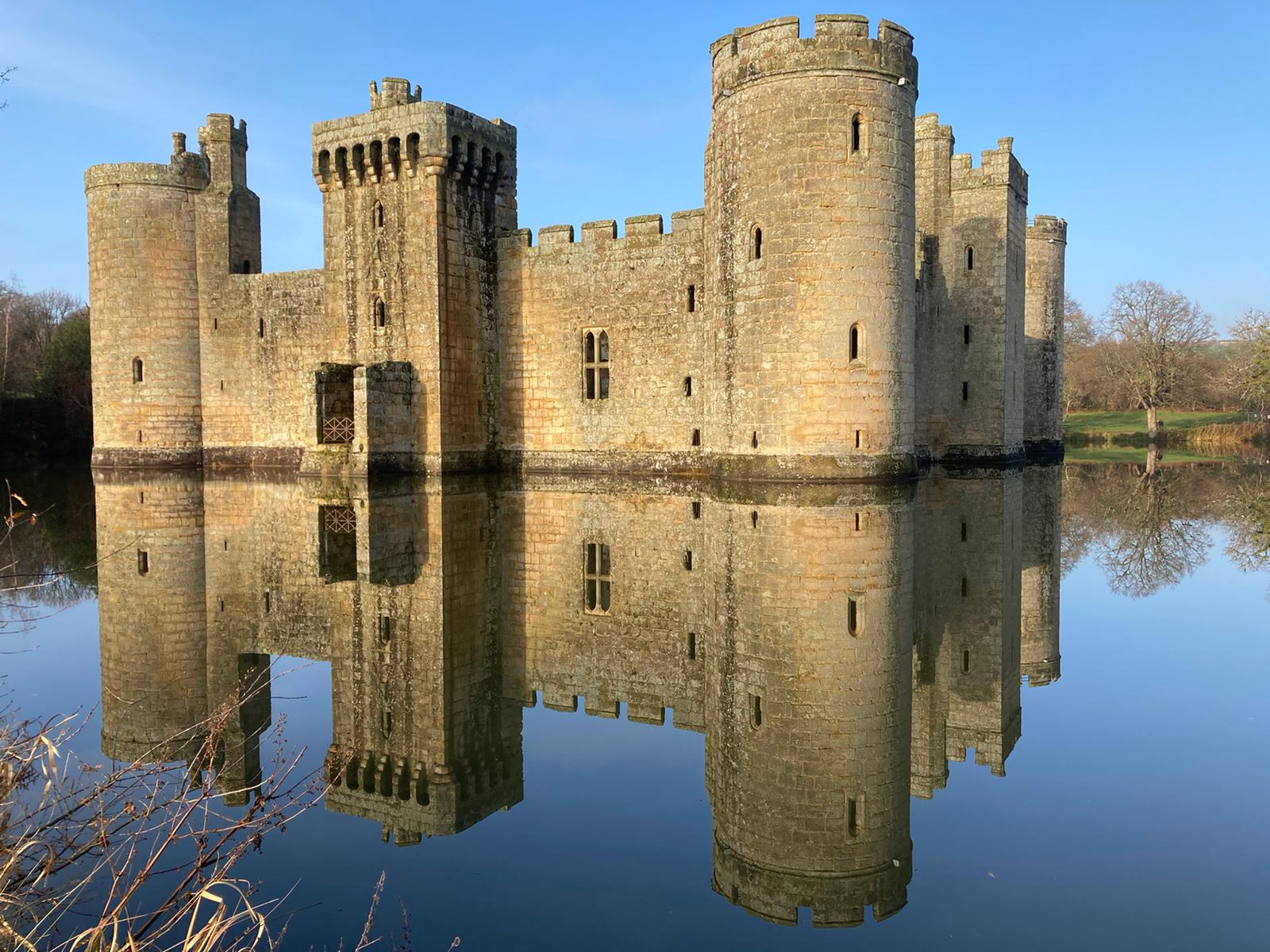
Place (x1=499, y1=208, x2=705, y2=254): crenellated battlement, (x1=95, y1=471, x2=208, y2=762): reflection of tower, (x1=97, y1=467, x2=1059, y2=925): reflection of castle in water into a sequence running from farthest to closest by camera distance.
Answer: (x1=499, y1=208, x2=705, y2=254): crenellated battlement
(x1=95, y1=471, x2=208, y2=762): reflection of tower
(x1=97, y1=467, x2=1059, y2=925): reflection of castle in water

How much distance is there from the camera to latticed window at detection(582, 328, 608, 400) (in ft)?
70.3

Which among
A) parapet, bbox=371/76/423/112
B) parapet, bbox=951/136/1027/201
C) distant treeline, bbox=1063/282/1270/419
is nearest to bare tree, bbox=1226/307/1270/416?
distant treeline, bbox=1063/282/1270/419

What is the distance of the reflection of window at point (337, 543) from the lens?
32.4 ft

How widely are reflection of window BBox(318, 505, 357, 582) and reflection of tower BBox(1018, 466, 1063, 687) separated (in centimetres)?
652

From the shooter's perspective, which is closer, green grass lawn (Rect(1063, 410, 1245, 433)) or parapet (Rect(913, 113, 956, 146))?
parapet (Rect(913, 113, 956, 146))

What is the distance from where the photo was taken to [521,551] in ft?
36.2

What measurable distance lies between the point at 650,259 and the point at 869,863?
58.5ft

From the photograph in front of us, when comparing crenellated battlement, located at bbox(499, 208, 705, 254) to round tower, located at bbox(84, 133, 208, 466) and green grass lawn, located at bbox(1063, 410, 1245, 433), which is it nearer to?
round tower, located at bbox(84, 133, 208, 466)

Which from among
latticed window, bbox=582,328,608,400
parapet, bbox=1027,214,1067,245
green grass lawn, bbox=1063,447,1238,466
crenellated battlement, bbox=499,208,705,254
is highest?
parapet, bbox=1027,214,1067,245

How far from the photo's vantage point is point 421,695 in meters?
6.14

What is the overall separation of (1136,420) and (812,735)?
50167 millimetres

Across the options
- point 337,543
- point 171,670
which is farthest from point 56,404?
point 171,670

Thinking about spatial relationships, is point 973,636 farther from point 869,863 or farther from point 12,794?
point 12,794

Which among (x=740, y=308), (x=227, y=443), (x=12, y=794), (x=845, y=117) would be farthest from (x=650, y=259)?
(x=12, y=794)
